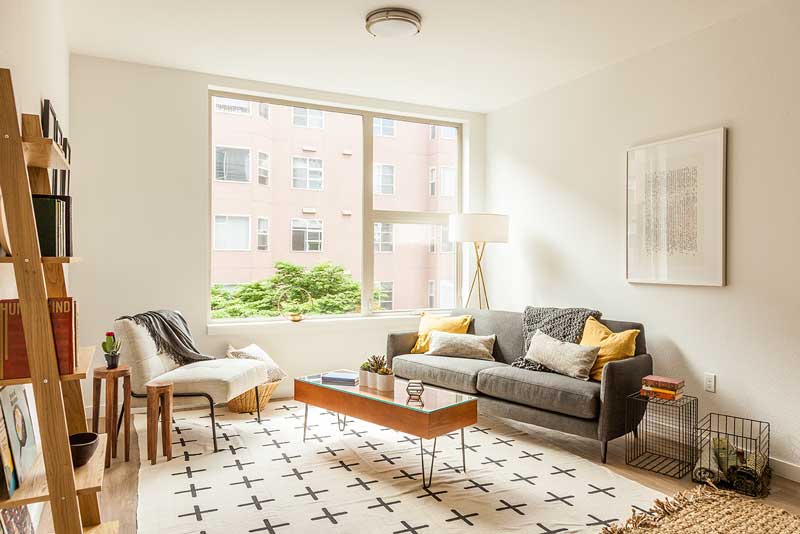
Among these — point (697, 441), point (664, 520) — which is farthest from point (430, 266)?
point (664, 520)

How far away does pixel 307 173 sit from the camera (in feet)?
17.1

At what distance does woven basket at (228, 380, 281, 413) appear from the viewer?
4328 millimetres

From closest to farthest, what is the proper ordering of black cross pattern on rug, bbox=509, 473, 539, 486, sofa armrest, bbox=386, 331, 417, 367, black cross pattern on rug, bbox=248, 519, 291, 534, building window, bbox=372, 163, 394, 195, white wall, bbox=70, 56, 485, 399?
black cross pattern on rug, bbox=248, 519, 291, 534
black cross pattern on rug, bbox=509, 473, 539, 486
white wall, bbox=70, 56, 485, 399
sofa armrest, bbox=386, 331, 417, 367
building window, bbox=372, 163, 394, 195

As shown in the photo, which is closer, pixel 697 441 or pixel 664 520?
pixel 664 520

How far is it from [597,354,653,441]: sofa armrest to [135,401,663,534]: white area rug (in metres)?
0.24

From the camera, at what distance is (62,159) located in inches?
72.7

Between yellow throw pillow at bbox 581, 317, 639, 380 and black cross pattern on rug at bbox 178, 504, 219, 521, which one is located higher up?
yellow throw pillow at bbox 581, 317, 639, 380

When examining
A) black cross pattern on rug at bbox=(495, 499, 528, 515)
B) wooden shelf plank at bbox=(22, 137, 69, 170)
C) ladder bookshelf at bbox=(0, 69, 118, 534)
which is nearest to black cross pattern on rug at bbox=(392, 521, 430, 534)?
black cross pattern on rug at bbox=(495, 499, 528, 515)

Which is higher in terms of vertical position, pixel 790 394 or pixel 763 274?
pixel 763 274

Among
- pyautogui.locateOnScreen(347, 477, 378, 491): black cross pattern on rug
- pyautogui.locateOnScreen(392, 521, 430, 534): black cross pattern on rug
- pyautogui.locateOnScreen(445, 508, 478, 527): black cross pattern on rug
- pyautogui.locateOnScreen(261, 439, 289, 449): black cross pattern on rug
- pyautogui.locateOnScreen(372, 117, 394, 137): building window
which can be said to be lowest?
pyautogui.locateOnScreen(392, 521, 430, 534): black cross pattern on rug

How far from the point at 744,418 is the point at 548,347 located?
1.19 metres

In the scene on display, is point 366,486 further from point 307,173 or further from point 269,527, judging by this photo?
point 307,173

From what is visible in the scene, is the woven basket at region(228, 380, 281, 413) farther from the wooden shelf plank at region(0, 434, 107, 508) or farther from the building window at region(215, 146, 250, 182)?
the wooden shelf plank at region(0, 434, 107, 508)

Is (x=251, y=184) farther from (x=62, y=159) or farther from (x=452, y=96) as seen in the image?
(x=62, y=159)
